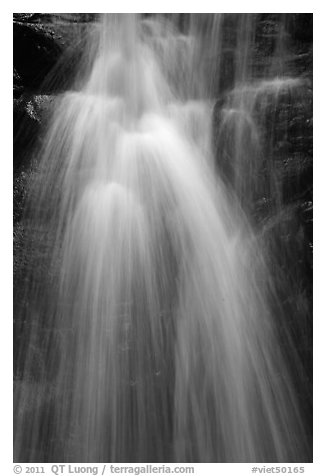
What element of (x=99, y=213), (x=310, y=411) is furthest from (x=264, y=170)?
(x=310, y=411)

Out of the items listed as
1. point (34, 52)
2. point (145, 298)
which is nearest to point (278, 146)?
point (145, 298)

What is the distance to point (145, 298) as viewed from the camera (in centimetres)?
322

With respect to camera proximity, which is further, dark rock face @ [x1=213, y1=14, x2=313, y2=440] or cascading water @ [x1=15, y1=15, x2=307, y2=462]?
dark rock face @ [x1=213, y1=14, x2=313, y2=440]

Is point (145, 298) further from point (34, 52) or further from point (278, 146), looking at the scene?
point (34, 52)

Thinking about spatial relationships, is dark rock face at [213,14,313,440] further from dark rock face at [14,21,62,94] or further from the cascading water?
dark rock face at [14,21,62,94]

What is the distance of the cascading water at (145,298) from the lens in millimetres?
3068

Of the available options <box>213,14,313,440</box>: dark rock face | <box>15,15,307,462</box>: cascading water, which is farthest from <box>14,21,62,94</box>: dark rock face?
<box>213,14,313,440</box>: dark rock face

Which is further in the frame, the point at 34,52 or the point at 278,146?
the point at 34,52

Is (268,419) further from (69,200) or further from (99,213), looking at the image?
(69,200)

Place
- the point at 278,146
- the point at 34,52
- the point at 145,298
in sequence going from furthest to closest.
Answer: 1. the point at 34,52
2. the point at 278,146
3. the point at 145,298

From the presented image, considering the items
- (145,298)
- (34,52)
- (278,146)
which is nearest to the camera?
(145,298)

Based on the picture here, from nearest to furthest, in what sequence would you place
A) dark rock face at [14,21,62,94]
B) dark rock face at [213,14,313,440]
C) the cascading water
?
the cascading water
dark rock face at [213,14,313,440]
dark rock face at [14,21,62,94]

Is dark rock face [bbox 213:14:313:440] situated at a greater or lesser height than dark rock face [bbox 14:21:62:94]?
lesser

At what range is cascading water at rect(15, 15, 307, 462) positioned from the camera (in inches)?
121
